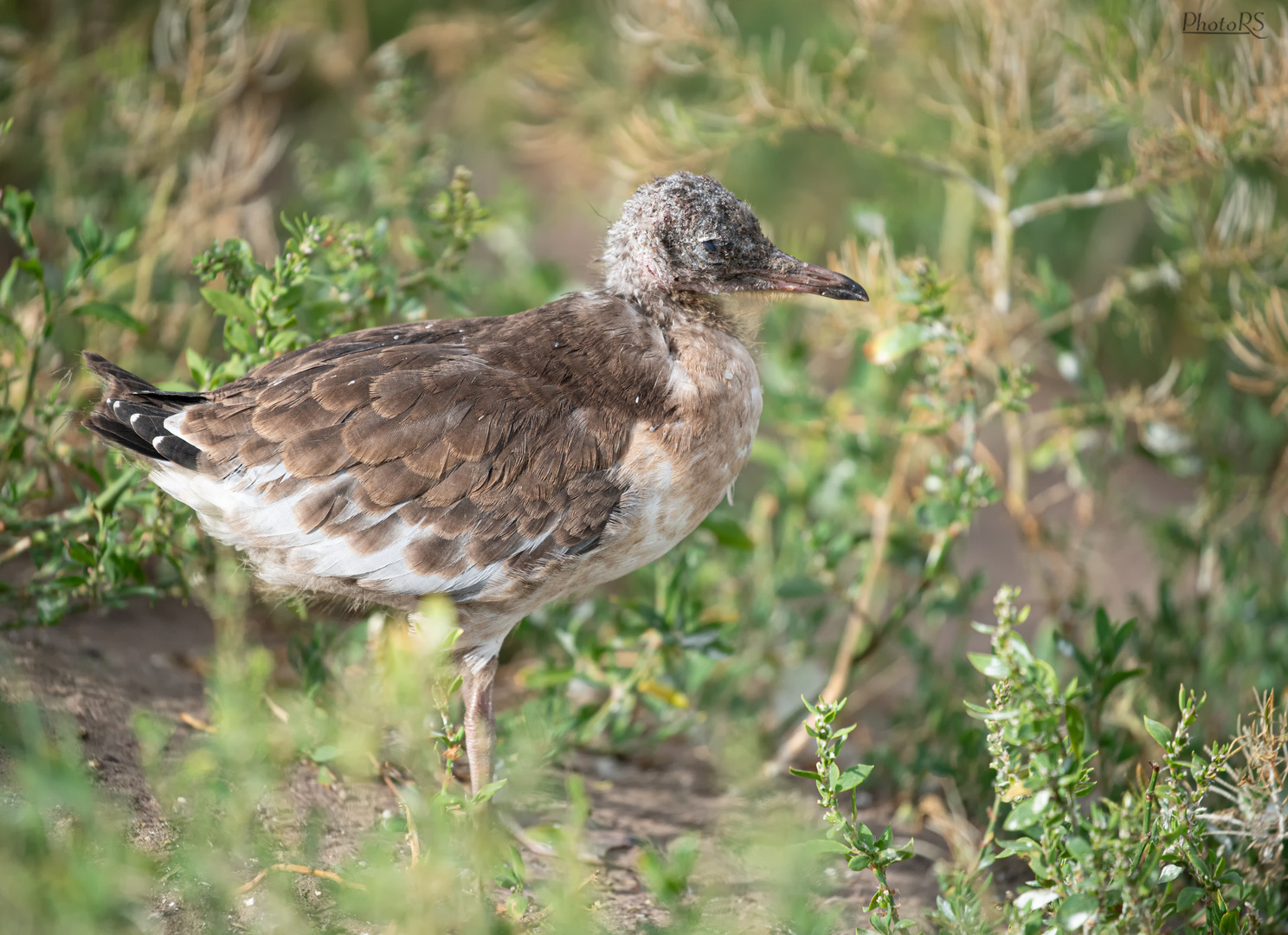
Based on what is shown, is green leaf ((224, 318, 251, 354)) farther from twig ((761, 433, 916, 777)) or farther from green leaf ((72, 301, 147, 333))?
twig ((761, 433, 916, 777))

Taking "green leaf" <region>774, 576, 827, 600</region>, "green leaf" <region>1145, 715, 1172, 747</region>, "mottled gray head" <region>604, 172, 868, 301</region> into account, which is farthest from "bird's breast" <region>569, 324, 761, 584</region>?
"green leaf" <region>1145, 715, 1172, 747</region>

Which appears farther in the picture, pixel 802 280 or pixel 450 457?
pixel 802 280

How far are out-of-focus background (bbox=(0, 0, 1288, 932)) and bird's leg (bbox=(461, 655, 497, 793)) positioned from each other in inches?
5.7

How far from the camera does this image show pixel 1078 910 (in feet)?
7.39

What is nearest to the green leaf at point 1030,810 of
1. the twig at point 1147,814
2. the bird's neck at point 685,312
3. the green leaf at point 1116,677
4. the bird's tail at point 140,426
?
the twig at point 1147,814

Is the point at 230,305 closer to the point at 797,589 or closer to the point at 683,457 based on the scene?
the point at 683,457

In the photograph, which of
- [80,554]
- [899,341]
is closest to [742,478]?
[899,341]

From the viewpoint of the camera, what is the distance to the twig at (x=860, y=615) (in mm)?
4055

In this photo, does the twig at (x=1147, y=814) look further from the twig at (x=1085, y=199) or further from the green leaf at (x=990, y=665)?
the twig at (x=1085, y=199)

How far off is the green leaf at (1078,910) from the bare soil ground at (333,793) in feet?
2.70

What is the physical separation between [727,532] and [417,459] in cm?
137

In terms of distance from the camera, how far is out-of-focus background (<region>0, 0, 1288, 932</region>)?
3.12 meters

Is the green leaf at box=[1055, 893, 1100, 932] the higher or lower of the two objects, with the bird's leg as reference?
higher

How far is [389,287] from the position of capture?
3570 mm
